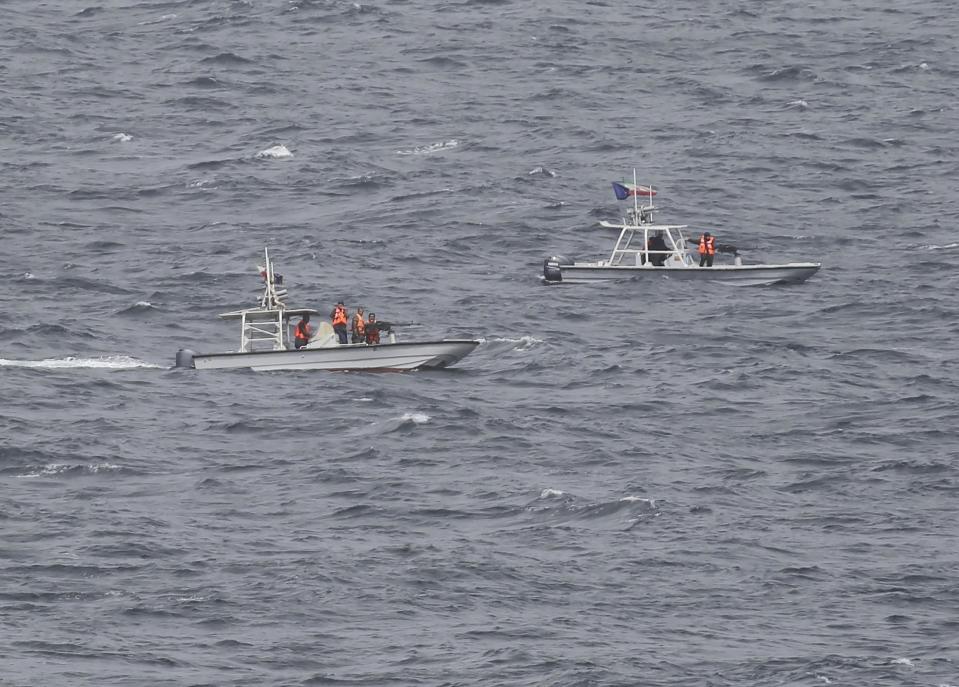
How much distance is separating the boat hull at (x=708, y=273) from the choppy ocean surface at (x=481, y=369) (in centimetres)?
70

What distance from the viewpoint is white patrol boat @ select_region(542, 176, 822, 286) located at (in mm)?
82625

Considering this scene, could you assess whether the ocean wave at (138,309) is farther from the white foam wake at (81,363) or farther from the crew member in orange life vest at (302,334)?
the crew member in orange life vest at (302,334)

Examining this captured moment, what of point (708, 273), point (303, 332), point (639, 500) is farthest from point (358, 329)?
Answer: point (708, 273)

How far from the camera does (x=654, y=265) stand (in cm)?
8531

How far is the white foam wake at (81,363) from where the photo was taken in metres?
68.7

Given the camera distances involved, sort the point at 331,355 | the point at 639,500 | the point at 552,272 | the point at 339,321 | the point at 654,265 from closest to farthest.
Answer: the point at 639,500 < the point at 331,355 < the point at 339,321 < the point at 552,272 < the point at 654,265

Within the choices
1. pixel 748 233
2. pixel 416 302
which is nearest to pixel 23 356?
pixel 416 302

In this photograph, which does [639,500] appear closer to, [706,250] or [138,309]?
[138,309]

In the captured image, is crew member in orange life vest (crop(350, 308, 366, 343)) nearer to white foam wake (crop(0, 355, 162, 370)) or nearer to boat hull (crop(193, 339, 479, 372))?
boat hull (crop(193, 339, 479, 372))

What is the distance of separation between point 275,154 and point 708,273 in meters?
30.4

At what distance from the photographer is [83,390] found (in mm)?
65375

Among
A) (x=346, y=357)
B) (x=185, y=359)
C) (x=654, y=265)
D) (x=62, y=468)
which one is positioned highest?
(x=654, y=265)

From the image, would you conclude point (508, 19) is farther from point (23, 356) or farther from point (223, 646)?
point (223, 646)

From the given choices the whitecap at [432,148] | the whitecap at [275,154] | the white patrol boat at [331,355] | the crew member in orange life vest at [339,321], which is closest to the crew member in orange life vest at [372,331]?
the white patrol boat at [331,355]
